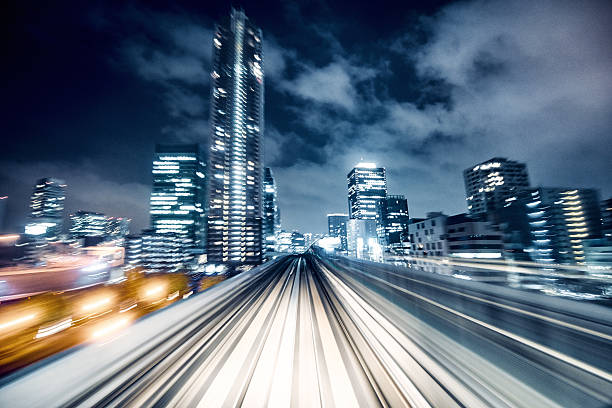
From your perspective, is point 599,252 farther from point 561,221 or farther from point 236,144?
point 236,144

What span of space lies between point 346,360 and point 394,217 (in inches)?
4987

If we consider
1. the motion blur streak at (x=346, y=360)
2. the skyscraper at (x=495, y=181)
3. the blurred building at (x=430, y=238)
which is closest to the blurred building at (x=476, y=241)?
the blurred building at (x=430, y=238)

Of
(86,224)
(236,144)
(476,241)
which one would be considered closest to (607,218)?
(476,241)

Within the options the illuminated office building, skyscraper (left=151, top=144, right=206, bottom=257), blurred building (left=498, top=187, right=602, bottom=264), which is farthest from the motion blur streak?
skyscraper (left=151, top=144, right=206, bottom=257)

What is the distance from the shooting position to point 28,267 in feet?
91.9

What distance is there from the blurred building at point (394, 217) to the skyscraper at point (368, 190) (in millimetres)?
4937

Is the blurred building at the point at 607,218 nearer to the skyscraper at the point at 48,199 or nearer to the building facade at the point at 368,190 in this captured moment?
the building facade at the point at 368,190

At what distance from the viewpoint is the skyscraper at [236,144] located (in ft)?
253

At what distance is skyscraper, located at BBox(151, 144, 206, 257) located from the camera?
284 ft

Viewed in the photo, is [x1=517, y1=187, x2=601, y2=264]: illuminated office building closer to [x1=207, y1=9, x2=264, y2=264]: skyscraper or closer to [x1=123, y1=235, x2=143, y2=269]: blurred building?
[x1=207, y1=9, x2=264, y2=264]: skyscraper

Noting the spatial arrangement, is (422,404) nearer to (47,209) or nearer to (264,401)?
(264,401)

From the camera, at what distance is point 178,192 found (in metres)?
88.7

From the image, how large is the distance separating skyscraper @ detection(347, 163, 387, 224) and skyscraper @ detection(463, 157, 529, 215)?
44.3 metres

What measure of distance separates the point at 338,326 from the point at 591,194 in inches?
4966
